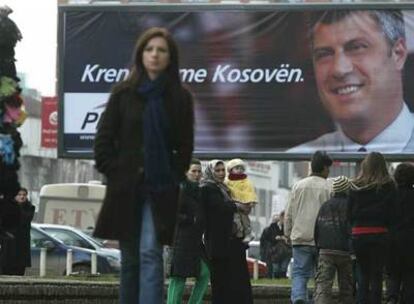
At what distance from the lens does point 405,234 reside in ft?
46.3

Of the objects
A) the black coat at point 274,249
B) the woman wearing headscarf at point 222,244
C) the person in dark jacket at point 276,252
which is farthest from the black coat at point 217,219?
the black coat at point 274,249

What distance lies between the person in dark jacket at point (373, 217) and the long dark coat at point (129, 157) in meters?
5.41

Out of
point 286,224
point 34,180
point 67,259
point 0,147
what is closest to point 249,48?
point 67,259

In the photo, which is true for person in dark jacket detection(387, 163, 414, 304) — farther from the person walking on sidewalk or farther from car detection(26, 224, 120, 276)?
car detection(26, 224, 120, 276)

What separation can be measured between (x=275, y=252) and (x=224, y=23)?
5.77m

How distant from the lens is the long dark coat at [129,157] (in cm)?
802

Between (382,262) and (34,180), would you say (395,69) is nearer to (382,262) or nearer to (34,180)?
(382,262)

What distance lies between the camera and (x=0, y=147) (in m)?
8.73

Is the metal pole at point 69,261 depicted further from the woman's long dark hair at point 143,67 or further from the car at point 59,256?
the woman's long dark hair at point 143,67

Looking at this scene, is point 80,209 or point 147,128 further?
point 80,209

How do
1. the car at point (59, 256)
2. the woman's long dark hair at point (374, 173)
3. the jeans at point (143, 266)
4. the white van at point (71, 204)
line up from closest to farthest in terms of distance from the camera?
1. the jeans at point (143, 266)
2. the woman's long dark hair at point (374, 173)
3. the car at point (59, 256)
4. the white van at point (71, 204)

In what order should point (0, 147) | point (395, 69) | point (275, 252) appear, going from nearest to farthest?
point (0, 147) → point (395, 69) → point (275, 252)

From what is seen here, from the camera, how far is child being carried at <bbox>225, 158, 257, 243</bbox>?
13867 millimetres

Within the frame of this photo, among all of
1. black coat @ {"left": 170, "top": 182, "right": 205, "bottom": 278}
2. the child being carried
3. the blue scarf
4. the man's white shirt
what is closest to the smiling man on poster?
the man's white shirt
